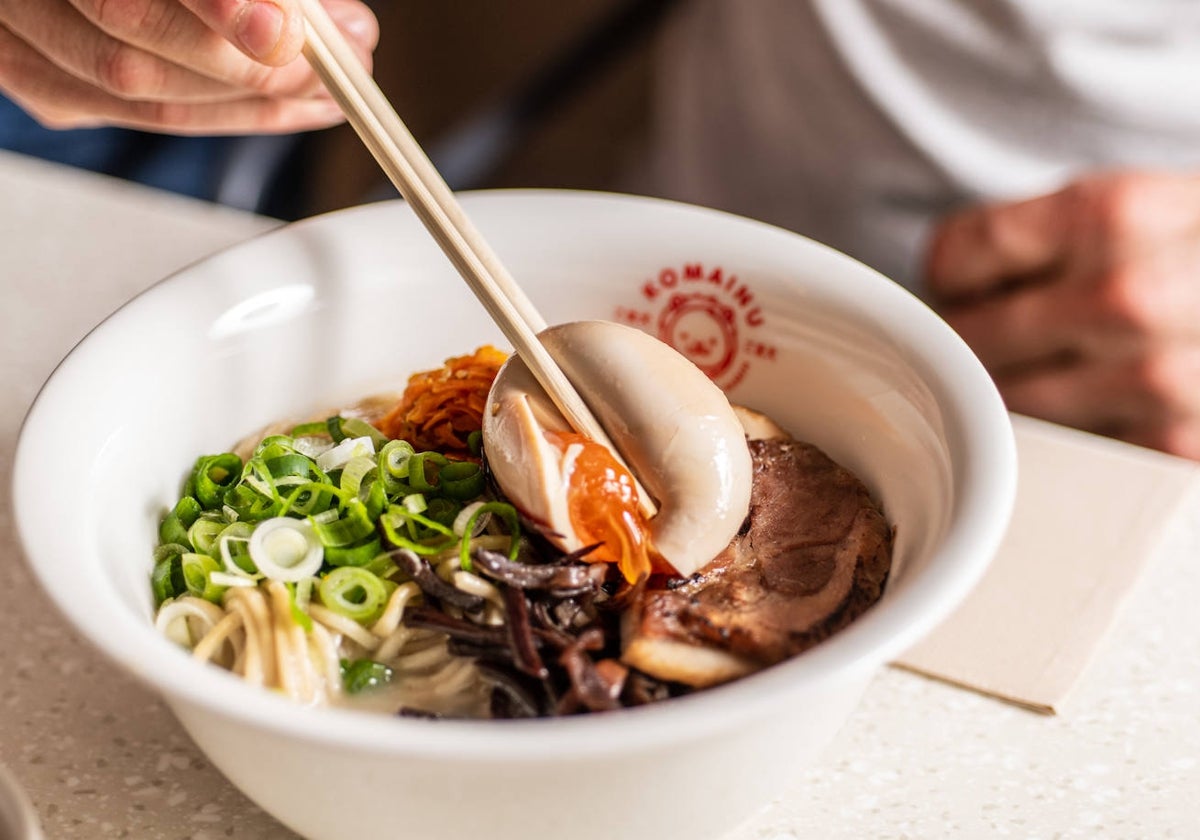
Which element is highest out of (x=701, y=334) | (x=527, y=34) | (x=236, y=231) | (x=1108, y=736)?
(x=701, y=334)

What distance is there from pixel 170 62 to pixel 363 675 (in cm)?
71

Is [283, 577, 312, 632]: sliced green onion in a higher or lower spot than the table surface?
higher

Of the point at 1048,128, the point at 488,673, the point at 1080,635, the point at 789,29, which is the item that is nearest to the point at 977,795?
the point at 1080,635

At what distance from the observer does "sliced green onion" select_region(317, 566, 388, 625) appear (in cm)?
105

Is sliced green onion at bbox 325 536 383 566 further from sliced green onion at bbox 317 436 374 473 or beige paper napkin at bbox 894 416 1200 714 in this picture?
beige paper napkin at bbox 894 416 1200 714

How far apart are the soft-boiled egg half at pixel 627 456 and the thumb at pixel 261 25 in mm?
355

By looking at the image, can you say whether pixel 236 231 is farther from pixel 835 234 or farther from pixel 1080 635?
pixel 1080 635

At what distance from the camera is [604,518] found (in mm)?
1069

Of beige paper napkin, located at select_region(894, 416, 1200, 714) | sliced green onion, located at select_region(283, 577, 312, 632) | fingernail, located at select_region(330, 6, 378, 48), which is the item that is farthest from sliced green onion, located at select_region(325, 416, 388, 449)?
beige paper napkin, located at select_region(894, 416, 1200, 714)

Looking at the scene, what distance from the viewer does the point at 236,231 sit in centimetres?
200

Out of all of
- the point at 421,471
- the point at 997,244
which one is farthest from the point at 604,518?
the point at 997,244

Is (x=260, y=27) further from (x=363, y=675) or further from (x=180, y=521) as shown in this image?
(x=363, y=675)

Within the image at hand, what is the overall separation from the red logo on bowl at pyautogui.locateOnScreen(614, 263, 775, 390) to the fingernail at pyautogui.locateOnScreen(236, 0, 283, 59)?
0.48 meters

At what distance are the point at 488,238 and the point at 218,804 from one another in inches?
25.8
